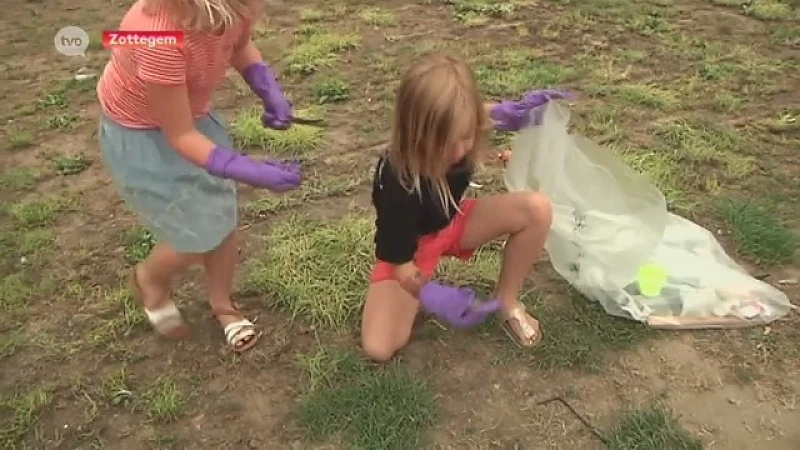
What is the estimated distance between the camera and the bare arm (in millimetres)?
2002

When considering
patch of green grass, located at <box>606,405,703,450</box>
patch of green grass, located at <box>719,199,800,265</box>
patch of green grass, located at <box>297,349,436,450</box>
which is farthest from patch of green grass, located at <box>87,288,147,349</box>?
patch of green grass, located at <box>719,199,800,265</box>

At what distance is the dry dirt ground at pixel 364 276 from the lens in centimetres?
228

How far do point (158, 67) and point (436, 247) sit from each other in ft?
2.82

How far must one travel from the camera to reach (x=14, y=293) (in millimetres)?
2746

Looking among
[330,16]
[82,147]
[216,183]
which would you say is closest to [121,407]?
[216,183]

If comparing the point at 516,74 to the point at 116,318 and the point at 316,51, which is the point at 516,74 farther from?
the point at 116,318

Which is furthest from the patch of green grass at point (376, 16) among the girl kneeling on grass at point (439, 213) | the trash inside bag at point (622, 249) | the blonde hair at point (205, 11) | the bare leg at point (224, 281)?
the blonde hair at point (205, 11)

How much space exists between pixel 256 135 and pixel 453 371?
148cm

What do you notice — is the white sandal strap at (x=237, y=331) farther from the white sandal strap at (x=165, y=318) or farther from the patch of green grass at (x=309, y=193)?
the patch of green grass at (x=309, y=193)

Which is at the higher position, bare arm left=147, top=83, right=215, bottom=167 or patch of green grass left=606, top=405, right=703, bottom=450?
bare arm left=147, top=83, right=215, bottom=167

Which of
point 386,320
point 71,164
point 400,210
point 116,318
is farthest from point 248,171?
point 71,164

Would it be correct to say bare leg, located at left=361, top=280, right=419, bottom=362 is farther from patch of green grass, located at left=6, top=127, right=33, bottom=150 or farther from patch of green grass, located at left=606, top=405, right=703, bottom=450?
patch of green grass, located at left=6, top=127, right=33, bottom=150

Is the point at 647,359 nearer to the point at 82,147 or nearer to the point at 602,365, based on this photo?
the point at 602,365

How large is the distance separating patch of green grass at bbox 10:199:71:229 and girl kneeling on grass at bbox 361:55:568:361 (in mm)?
1278
